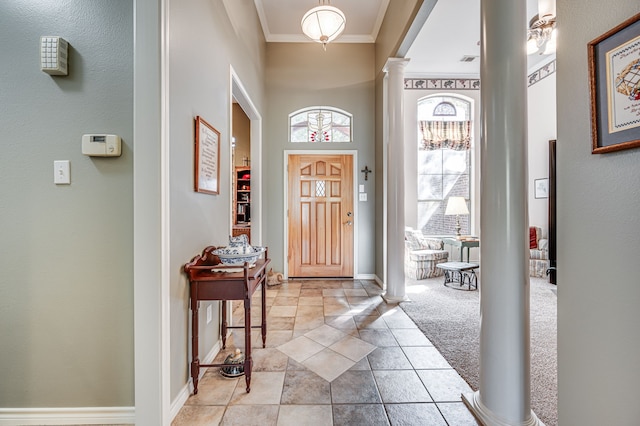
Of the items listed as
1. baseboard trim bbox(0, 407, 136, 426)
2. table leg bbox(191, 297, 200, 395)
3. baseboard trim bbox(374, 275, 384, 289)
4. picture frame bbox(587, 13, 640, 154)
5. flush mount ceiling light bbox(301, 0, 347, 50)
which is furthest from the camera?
baseboard trim bbox(374, 275, 384, 289)

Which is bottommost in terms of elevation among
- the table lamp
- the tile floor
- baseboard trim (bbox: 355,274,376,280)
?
the tile floor

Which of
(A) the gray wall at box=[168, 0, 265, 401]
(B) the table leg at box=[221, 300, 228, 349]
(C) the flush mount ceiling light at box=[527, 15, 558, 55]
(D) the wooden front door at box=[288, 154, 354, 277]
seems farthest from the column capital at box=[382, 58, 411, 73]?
(B) the table leg at box=[221, 300, 228, 349]

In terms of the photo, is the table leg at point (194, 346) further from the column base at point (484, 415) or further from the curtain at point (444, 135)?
the curtain at point (444, 135)

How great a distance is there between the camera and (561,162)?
1.08 meters

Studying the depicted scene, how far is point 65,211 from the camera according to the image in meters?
1.49

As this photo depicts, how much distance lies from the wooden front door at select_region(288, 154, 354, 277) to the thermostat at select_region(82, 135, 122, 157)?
117 inches

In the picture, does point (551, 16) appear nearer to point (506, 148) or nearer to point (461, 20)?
point (461, 20)

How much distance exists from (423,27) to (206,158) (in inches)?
148

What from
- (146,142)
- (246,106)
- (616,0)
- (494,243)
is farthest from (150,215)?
(246,106)

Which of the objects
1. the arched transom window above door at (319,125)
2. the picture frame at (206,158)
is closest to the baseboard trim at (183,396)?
the picture frame at (206,158)

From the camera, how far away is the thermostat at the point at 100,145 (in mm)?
1456

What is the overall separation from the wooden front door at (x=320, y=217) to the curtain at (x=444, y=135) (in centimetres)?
219

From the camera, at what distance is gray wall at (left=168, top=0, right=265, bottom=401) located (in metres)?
1.57

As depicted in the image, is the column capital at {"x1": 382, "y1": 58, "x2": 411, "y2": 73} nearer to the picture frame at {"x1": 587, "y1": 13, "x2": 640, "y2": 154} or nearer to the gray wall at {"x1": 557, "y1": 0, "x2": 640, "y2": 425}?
Result: the gray wall at {"x1": 557, "y1": 0, "x2": 640, "y2": 425}
